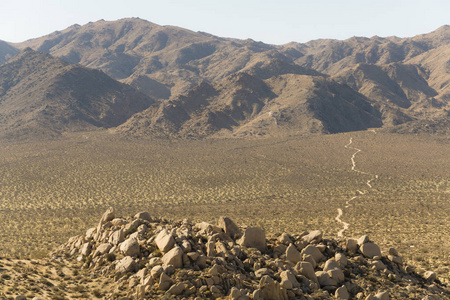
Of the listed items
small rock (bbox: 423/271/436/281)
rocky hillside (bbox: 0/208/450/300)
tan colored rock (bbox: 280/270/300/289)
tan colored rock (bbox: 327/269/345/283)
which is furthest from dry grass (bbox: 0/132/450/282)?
tan colored rock (bbox: 280/270/300/289)

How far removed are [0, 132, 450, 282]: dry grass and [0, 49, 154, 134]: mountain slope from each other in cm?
2331

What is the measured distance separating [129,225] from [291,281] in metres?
9.74

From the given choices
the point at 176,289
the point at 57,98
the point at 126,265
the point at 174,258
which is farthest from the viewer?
the point at 57,98

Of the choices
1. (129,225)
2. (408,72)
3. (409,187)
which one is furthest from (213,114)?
(408,72)

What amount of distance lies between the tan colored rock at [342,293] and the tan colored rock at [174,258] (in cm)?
674

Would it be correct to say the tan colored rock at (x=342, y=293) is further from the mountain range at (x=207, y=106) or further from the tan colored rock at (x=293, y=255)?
the mountain range at (x=207, y=106)

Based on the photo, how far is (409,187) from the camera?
5097 cm

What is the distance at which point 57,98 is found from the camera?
123 m

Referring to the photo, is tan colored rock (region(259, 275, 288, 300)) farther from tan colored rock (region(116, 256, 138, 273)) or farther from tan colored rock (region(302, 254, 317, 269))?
tan colored rock (region(116, 256, 138, 273))

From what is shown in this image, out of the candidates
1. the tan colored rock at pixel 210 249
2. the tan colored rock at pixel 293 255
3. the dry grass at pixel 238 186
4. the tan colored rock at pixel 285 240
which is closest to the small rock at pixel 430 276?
Result: the dry grass at pixel 238 186

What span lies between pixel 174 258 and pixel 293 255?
567cm

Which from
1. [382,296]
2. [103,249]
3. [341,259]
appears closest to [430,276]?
[382,296]

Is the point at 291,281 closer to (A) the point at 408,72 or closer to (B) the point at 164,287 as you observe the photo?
(B) the point at 164,287

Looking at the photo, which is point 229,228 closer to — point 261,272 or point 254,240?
point 254,240
